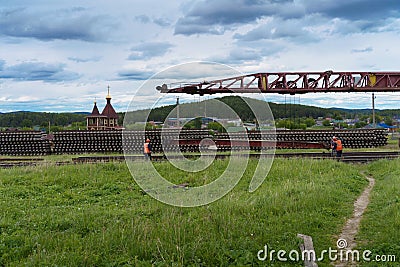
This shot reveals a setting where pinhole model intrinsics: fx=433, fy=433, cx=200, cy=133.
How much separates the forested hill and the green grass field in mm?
2618

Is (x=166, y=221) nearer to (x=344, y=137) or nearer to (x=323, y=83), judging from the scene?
(x=323, y=83)

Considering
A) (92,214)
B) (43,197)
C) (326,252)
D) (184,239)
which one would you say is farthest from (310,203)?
(43,197)

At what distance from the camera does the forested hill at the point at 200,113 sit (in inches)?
512

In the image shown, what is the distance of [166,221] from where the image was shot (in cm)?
974

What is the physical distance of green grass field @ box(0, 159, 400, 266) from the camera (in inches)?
308

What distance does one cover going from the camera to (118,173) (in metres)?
17.8

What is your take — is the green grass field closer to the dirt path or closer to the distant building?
the dirt path

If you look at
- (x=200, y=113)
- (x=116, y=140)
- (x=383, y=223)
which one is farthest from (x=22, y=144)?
(x=383, y=223)

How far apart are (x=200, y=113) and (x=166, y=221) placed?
7.28 meters

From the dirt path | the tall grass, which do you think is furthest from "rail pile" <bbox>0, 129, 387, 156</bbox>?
the dirt path

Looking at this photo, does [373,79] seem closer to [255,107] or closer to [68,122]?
[255,107]

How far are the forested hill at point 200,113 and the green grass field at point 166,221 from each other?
262cm

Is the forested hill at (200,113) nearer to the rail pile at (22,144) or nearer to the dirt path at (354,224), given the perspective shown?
the dirt path at (354,224)

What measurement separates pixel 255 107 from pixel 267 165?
8.09 m
